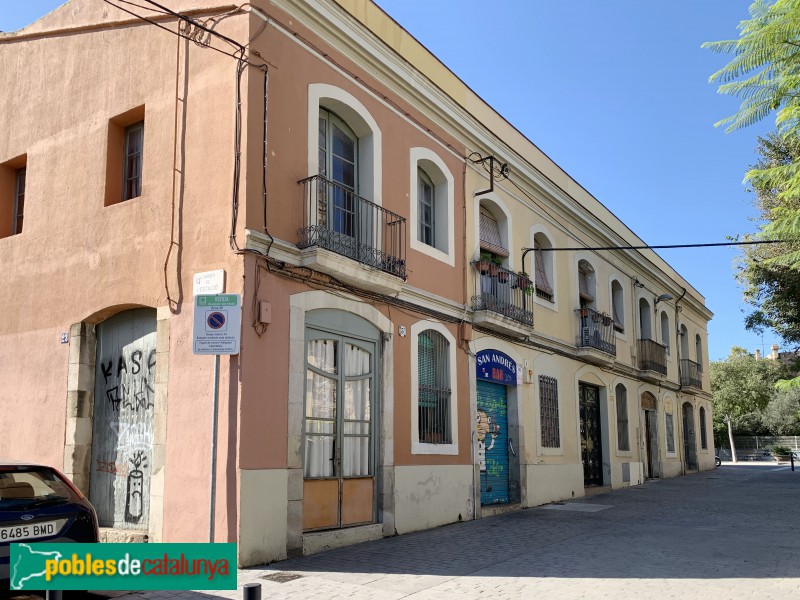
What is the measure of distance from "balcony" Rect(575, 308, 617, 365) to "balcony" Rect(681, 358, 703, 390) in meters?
10.1

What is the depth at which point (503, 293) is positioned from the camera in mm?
15133

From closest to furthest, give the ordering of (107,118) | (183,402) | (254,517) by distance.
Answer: (254,517), (183,402), (107,118)

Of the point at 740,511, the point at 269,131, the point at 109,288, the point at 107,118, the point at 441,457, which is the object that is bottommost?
the point at 740,511

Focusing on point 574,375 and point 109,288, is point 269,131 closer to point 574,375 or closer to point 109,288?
point 109,288

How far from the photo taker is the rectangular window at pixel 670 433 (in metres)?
26.6


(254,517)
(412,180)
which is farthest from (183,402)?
(412,180)

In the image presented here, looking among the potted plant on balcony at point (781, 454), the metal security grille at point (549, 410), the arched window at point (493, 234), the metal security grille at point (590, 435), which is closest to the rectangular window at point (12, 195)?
the arched window at point (493, 234)

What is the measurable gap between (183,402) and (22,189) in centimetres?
605

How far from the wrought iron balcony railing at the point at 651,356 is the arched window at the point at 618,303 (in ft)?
4.85

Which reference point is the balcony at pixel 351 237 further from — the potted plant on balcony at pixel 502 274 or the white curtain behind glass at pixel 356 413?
the potted plant on balcony at pixel 502 274

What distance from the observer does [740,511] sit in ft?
47.6

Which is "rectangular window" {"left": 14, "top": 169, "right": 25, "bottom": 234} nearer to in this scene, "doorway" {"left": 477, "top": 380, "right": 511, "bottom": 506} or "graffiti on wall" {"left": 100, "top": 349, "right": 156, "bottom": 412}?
"graffiti on wall" {"left": 100, "top": 349, "right": 156, "bottom": 412}

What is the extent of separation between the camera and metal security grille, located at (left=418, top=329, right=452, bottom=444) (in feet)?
40.4

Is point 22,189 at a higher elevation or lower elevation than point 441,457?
higher
